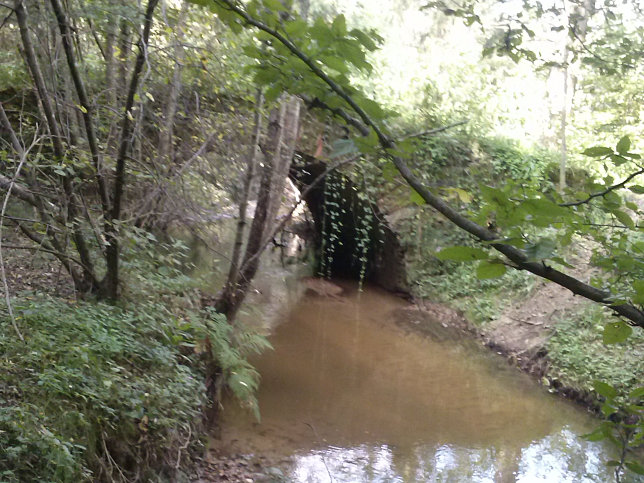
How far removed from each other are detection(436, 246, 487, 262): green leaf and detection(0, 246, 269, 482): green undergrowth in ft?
7.51

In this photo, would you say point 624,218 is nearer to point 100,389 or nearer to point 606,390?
point 606,390

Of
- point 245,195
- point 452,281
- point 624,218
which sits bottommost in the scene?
point 452,281

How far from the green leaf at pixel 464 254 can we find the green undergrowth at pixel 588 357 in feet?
21.9

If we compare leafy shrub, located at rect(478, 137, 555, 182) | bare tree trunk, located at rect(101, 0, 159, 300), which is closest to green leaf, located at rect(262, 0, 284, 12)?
bare tree trunk, located at rect(101, 0, 159, 300)

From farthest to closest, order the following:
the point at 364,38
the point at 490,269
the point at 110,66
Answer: the point at 110,66 < the point at 364,38 < the point at 490,269

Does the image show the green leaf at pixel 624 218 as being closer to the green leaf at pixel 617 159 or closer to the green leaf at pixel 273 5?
the green leaf at pixel 617 159

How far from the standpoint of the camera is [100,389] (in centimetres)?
330

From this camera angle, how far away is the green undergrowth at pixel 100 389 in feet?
8.93

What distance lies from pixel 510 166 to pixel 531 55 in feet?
30.4

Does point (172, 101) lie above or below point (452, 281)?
above

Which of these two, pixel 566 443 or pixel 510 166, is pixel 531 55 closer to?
pixel 566 443

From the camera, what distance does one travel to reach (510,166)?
35.8ft

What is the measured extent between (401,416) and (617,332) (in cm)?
565

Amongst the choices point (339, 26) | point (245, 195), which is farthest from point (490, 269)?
point (245, 195)
